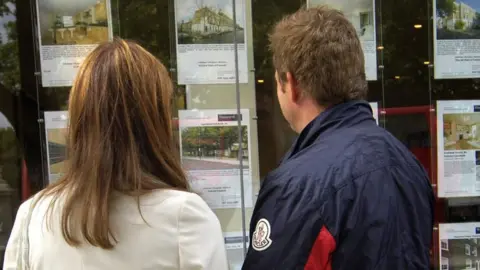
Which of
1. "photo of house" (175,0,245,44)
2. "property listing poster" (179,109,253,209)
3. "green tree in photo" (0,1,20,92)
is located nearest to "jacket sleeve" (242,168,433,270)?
"property listing poster" (179,109,253,209)

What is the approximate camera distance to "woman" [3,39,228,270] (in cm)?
141

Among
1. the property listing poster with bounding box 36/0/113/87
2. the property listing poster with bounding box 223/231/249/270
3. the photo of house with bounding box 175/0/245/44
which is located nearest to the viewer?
the property listing poster with bounding box 36/0/113/87

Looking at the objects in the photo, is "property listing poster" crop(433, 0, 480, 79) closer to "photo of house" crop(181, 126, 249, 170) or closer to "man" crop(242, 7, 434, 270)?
"photo of house" crop(181, 126, 249, 170)

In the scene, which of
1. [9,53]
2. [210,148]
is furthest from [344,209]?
[9,53]

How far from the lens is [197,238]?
56.5 inches

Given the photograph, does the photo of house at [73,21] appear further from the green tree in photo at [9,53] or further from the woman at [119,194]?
the woman at [119,194]

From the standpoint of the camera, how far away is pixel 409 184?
1520 mm

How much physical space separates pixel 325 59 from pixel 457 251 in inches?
101

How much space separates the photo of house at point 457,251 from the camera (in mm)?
3557

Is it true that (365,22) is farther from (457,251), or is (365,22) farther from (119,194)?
(119,194)

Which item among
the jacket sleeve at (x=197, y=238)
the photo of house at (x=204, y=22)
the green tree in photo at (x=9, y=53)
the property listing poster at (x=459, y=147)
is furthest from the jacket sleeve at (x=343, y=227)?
the green tree in photo at (x=9, y=53)

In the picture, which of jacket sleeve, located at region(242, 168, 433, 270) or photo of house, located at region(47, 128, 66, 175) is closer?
jacket sleeve, located at region(242, 168, 433, 270)

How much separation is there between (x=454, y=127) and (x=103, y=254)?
9.24 ft

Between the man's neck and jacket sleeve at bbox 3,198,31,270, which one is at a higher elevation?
the man's neck
